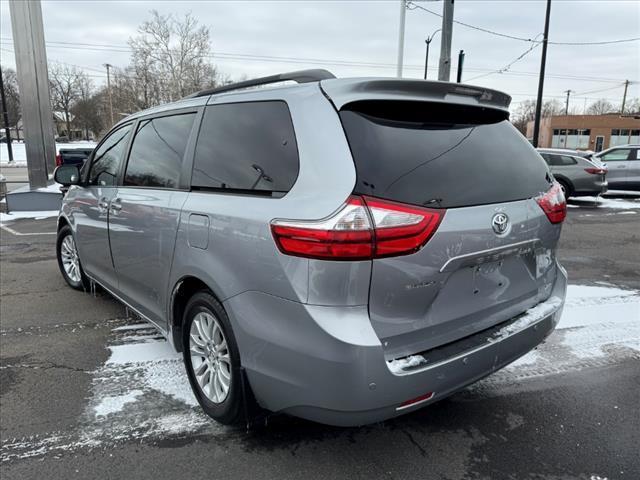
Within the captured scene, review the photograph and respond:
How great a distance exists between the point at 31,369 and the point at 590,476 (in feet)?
11.8

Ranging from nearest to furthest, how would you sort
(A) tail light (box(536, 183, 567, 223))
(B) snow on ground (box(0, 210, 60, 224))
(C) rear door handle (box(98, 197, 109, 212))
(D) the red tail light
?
(A) tail light (box(536, 183, 567, 223)), (C) rear door handle (box(98, 197, 109, 212)), (B) snow on ground (box(0, 210, 60, 224)), (D) the red tail light

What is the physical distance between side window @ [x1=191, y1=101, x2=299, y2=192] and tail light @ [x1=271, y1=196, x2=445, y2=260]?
291 millimetres

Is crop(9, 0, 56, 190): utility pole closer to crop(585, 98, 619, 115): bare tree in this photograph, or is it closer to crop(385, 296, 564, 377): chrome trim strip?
crop(385, 296, 564, 377): chrome trim strip

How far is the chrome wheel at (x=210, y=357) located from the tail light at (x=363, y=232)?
81 cm

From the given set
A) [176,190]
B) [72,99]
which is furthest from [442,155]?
[72,99]

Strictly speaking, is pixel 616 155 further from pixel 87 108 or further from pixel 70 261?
pixel 87 108

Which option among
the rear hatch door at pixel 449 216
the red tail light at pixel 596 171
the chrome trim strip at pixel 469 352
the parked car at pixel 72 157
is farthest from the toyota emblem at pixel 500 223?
the parked car at pixel 72 157

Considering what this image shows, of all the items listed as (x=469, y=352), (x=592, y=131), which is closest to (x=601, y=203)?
(x=469, y=352)

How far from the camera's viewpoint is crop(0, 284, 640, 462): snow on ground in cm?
260

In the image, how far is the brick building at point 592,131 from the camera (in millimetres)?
61344

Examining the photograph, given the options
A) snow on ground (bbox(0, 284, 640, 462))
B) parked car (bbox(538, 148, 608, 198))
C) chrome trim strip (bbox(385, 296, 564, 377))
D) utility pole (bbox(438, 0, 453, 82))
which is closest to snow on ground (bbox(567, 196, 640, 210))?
parked car (bbox(538, 148, 608, 198))

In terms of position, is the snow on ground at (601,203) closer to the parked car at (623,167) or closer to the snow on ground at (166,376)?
the parked car at (623,167)

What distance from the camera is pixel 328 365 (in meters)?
1.91

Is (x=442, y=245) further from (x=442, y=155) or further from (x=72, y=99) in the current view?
(x=72, y=99)
